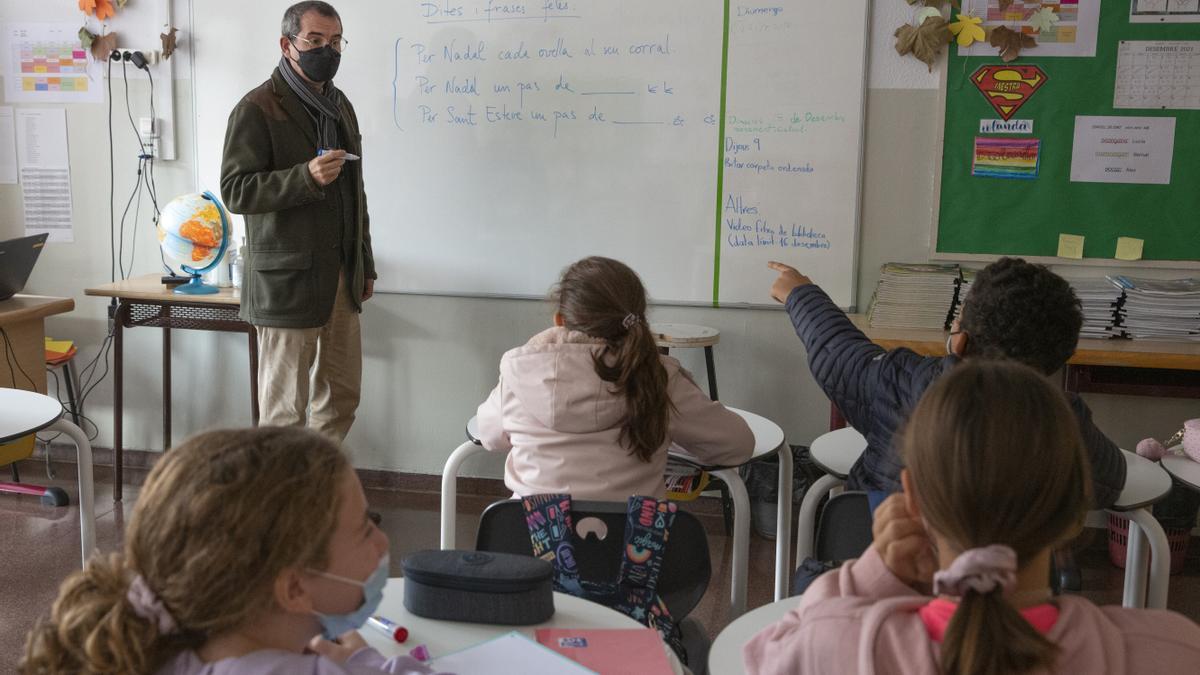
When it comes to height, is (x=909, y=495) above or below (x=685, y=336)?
above

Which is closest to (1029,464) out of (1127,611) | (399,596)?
(1127,611)

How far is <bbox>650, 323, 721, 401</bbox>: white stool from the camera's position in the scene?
3.72 m

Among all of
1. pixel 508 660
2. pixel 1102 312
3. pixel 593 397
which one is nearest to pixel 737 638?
pixel 508 660

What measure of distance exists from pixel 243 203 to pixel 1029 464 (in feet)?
9.40

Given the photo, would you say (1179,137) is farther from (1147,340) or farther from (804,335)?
(804,335)

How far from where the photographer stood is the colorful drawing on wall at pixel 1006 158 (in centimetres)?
372

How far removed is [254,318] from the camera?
11.8ft

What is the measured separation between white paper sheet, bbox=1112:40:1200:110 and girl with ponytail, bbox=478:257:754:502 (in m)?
2.27

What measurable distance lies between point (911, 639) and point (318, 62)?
2967 millimetres

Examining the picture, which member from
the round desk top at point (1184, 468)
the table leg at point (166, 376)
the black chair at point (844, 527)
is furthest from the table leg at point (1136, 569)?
the table leg at point (166, 376)

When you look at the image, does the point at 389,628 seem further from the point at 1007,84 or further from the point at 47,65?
the point at 47,65

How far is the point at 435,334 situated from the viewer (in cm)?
427

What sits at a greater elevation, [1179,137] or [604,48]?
[604,48]

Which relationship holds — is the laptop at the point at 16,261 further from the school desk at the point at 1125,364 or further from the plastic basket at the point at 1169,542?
the plastic basket at the point at 1169,542
